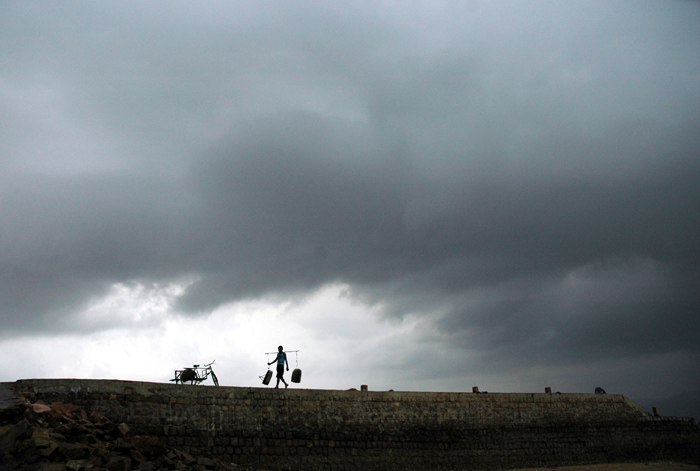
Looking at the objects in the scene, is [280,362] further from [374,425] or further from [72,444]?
[72,444]

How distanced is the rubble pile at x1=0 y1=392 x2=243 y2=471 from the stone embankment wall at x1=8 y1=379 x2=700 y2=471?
1.04 metres

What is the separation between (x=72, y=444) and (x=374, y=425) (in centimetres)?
829

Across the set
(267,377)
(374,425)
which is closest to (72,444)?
(267,377)

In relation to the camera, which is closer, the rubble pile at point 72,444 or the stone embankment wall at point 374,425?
the rubble pile at point 72,444

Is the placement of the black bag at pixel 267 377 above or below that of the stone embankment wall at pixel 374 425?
above

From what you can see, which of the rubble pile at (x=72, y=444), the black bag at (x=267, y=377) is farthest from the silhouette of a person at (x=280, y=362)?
the rubble pile at (x=72, y=444)

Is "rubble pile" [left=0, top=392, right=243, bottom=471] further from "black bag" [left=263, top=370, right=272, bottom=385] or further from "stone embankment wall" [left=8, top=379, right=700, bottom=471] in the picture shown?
"black bag" [left=263, top=370, right=272, bottom=385]

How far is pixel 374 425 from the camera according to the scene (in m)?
15.0

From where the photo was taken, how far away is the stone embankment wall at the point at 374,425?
41.0 feet

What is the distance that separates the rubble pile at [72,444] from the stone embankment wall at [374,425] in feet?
3.41

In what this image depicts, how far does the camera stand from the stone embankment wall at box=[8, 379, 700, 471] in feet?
41.0

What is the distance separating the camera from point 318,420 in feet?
47.0

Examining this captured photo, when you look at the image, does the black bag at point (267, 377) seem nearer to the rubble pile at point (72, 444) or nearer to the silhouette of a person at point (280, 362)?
→ the silhouette of a person at point (280, 362)

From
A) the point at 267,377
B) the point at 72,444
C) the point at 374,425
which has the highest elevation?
the point at 267,377
